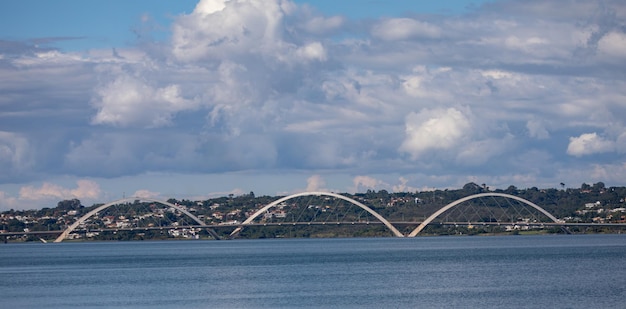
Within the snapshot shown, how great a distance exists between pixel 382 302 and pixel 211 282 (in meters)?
19.4

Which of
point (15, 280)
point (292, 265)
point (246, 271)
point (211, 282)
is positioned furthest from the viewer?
point (292, 265)

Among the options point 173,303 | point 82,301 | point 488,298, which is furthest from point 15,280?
point 488,298

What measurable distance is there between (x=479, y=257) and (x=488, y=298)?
1889 inches

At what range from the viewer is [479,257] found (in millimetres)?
101188

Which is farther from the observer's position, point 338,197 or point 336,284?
point 338,197

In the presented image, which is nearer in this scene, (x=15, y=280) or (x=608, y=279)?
(x=608, y=279)

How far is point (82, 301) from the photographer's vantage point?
57.8 m

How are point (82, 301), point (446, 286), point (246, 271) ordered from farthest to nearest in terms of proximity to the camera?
1. point (246, 271)
2. point (446, 286)
3. point (82, 301)

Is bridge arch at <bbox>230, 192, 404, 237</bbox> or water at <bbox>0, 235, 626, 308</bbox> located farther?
bridge arch at <bbox>230, 192, 404, 237</bbox>

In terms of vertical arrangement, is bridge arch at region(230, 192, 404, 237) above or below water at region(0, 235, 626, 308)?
above

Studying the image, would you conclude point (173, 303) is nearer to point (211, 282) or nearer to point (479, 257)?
point (211, 282)

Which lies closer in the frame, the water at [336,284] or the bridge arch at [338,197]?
the water at [336,284]

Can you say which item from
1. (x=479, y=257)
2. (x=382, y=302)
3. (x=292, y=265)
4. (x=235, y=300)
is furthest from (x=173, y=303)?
(x=479, y=257)

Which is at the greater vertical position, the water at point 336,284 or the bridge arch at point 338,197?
the bridge arch at point 338,197
